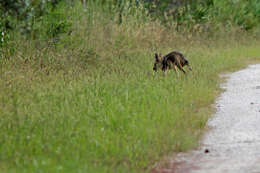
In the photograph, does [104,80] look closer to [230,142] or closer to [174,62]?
[174,62]

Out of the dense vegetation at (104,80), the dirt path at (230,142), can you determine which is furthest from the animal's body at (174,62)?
the dirt path at (230,142)

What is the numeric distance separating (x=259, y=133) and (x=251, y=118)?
2.92ft

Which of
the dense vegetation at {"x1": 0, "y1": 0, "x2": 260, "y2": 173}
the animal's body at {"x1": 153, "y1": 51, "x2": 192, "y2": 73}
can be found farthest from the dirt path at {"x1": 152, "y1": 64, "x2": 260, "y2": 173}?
the animal's body at {"x1": 153, "y1": 51, "x2": 192, "y2": 73}

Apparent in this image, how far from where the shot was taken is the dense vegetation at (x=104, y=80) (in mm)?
6512

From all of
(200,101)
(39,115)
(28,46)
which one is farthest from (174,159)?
(28,46)

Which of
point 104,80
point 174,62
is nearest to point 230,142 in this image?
point 104,80

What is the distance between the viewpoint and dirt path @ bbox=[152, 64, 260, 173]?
6.27 m

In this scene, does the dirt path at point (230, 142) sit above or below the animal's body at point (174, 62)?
below

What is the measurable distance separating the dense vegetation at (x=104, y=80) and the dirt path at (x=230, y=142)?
218mm

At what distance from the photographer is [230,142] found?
722 centimetres

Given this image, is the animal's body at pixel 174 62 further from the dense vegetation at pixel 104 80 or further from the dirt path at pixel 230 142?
the dirt path at pixel 230 142


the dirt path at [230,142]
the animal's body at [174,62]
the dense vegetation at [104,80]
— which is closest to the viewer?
the dirt path at [230,142]

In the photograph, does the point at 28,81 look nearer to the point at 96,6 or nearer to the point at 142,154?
the point at 142,154

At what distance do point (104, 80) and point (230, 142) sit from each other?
3817 mm
